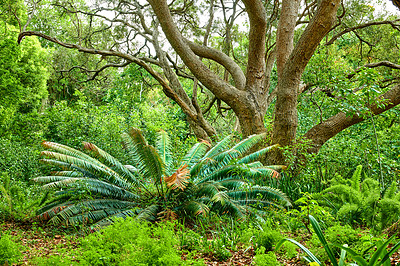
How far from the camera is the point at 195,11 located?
1303 centimetres

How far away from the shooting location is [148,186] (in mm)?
6840

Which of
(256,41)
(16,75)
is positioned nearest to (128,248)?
(256,41)

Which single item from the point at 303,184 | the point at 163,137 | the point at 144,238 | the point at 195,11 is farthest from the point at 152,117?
the point at 144,238

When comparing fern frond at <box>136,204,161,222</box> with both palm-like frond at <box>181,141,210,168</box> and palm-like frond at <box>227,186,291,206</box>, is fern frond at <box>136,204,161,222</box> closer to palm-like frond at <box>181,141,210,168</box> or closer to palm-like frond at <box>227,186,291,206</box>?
palm-like frond at <box>181,141,210,168</box>

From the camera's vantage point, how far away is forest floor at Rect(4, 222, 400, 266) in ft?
10.8

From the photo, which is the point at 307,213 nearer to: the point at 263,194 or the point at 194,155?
the point at 263,194

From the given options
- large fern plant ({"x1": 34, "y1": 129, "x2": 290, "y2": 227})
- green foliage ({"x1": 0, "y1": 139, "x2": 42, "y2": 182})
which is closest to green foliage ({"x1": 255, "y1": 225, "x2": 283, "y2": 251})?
large fern plant ({"x1": 34, "y1": 129, "x2": 290, "y2": 227})

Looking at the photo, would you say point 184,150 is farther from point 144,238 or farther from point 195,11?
point 195,11

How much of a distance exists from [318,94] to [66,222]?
283 inches

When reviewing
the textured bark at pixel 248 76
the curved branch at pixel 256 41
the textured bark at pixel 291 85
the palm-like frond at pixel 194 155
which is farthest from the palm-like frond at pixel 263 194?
the curved branch at pixel 256 41

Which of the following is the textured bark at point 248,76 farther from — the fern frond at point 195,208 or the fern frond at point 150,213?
the fern frond at point 150,213

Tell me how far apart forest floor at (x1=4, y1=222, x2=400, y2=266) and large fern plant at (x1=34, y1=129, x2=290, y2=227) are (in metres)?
0.26

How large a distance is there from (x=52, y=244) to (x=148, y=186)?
253 centimetres

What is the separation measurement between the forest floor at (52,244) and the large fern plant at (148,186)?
0.26 metres
